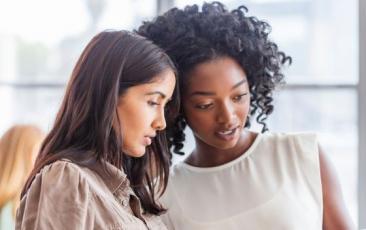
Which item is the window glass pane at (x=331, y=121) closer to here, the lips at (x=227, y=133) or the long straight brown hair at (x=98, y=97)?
the lips at (x=227, y=133)

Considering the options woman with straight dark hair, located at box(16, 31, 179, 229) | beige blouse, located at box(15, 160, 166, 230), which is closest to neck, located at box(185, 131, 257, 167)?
woman with straight dark hair, located at box(16, 31, 179, 229)

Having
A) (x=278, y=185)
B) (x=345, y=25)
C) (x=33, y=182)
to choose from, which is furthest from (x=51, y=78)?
(x=33, y=182)

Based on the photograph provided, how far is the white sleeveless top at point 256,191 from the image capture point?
4.83ft

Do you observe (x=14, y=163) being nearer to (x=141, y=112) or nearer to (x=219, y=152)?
(x=219, y=152)

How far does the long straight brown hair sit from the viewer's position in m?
1.14

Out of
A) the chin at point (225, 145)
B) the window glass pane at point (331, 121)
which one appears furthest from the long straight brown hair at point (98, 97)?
the window glass pane at point (331, 121)

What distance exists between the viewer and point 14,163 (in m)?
2.23

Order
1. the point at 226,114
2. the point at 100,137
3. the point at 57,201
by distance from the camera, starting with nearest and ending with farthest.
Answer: the point at 57,201, the point at 100,137, the point at 226,114

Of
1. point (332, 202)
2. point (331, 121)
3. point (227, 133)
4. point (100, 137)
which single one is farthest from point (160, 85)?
point (331, 121)

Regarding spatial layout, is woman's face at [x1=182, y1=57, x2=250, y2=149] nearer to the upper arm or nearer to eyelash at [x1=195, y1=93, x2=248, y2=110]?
eyelash at [x1=195, y1=93, x2=248, y2=110]

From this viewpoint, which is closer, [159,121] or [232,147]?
[159,121]

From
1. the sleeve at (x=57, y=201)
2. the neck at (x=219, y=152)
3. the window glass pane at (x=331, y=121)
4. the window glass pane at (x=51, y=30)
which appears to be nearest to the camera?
the sleeve at (x=57, y=201)

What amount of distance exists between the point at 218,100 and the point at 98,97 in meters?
0.38

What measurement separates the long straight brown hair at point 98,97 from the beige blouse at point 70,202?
0.04m
